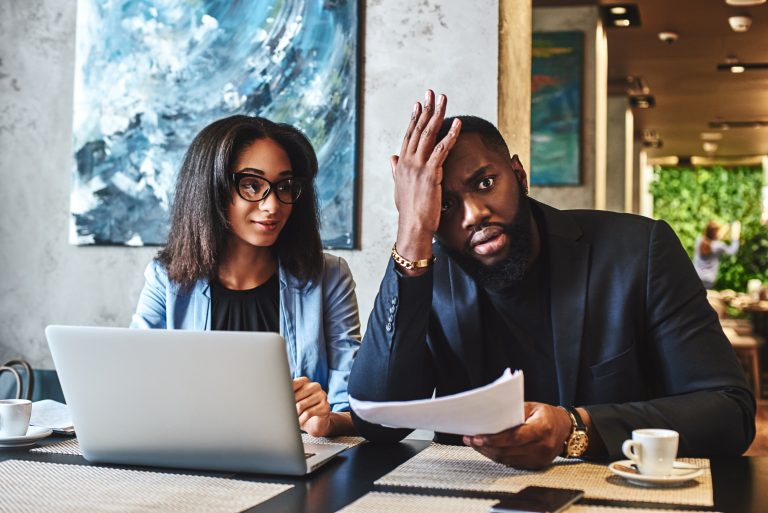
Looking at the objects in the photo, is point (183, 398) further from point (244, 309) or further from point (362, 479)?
point (244, 309)

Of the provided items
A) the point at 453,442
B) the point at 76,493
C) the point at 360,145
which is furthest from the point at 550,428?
the point at 360,145

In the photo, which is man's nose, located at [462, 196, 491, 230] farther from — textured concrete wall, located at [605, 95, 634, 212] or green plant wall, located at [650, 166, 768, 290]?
green plant wall, located at [650, 166, 768, 290]

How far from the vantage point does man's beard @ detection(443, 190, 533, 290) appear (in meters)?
1.78

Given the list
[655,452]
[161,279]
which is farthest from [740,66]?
[655,452]

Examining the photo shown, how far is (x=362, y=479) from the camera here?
56.1 inches

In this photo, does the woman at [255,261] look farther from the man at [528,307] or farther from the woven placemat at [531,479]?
the woven placemat at [531,479]

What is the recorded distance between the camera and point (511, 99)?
10.1 feet

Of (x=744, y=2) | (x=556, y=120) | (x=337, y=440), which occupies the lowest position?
(x=337, y=440)

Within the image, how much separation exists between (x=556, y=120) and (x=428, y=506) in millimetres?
4921

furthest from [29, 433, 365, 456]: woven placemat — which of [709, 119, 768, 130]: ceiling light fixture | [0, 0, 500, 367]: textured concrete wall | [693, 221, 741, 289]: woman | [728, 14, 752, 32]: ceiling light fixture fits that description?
[709, 119, 768, 130]: ceiling light fixture

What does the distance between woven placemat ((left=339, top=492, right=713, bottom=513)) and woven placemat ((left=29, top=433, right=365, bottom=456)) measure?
1.42 ft

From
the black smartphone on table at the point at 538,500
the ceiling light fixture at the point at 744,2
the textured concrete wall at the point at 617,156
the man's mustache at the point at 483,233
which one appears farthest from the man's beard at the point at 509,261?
the textured concrete wall at the point at 617,156

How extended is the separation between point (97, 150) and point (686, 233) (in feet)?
50.8

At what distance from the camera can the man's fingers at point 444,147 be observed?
1.72 m
